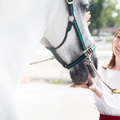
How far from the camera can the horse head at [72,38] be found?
114 cm

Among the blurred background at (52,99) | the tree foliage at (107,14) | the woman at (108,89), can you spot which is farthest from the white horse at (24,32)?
the tree foliage at (107,14)

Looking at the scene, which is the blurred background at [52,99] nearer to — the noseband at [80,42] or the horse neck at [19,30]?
the noseband at [80,42]

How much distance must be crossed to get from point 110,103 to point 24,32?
104cm

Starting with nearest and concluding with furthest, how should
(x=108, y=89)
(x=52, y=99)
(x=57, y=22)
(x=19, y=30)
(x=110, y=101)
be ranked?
(x=19, y=30) < (x=57, y=22) < (x=110, y=101) < (x=108, y=89) < (x=52, y=99)

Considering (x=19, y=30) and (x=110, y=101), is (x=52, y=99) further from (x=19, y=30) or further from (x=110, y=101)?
(x=19, y=30)

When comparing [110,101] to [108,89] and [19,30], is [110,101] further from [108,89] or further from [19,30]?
[19,30]

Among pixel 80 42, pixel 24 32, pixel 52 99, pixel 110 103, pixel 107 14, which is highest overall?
pixel 24 32

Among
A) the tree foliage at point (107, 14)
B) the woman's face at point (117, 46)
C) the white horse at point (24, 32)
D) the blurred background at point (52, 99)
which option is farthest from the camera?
the tree foliage at point (107, 14)

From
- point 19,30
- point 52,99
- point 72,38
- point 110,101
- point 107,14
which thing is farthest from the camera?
point 107,14

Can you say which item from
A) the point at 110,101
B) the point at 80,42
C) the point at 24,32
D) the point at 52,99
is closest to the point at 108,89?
the point at 110,101

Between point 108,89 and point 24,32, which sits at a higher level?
point 24,32

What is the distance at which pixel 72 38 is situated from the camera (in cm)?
124

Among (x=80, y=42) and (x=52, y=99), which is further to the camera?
(x=52, y=99)

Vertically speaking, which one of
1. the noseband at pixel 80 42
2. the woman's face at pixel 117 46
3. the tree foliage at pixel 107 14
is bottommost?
the tree foliage at pixel 107 14
